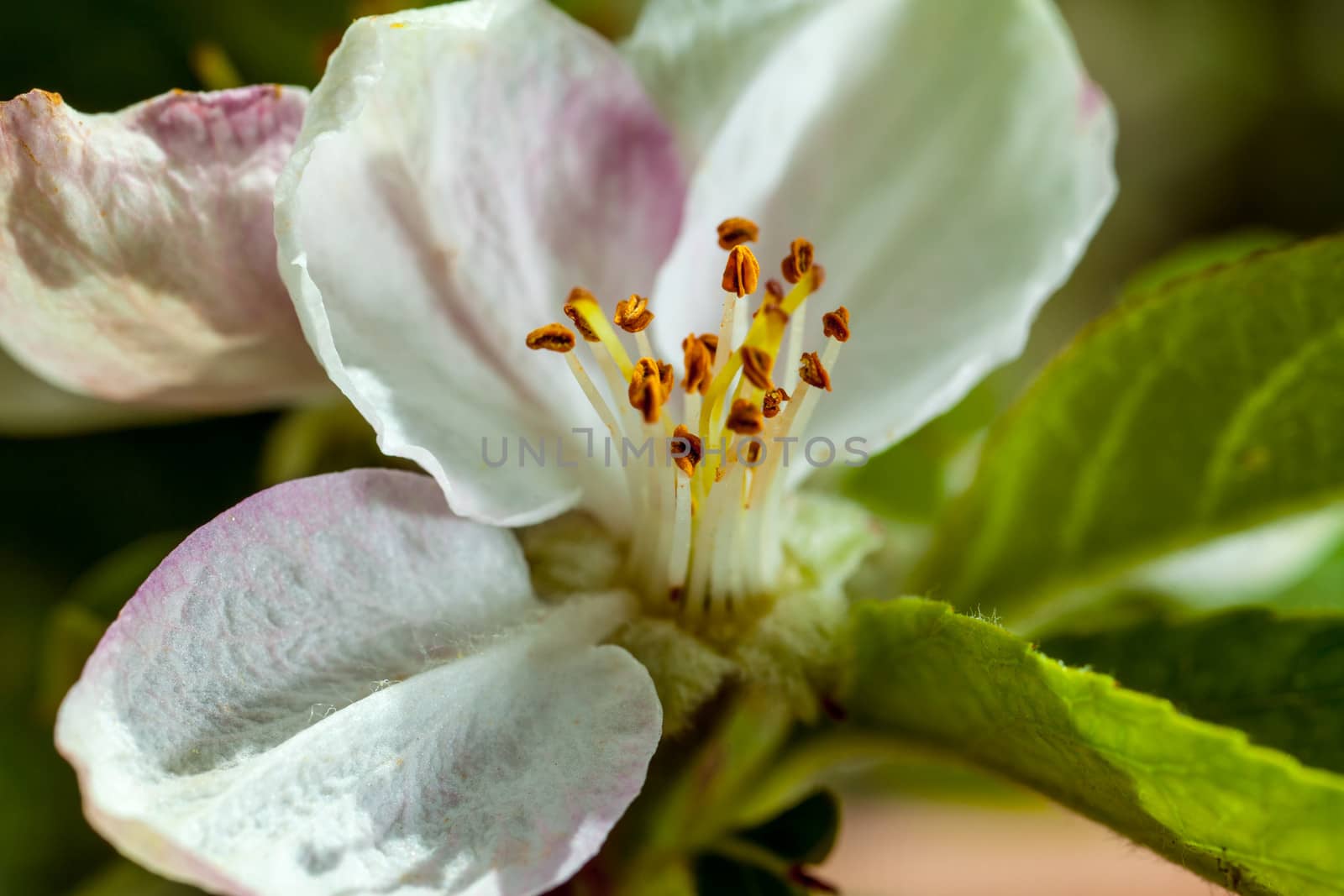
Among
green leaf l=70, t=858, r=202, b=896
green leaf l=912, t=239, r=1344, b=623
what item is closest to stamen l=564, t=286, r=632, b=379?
green leaf l=912, t=239, r=1344, b=623

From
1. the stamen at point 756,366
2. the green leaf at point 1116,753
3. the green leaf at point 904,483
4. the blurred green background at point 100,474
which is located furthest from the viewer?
the green leaf at point 904,483

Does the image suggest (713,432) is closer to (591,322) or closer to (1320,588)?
(591,322)

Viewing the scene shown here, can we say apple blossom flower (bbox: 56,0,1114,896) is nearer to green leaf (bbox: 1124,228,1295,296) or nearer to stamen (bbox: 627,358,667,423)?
stamen (bbox: 627,358,667,423)

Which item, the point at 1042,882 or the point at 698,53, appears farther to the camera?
the point at 1042,882

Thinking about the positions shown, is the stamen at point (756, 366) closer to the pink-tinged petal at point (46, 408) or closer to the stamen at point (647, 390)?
the stamen at point (647, 390)

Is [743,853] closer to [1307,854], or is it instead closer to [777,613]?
[777,613]

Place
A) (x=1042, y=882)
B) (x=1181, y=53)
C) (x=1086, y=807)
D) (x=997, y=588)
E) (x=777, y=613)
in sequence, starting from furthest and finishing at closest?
(x=1181, y=53)
(x=1042, y=882)
(x=997, y=588)
(x=777, y=613)
(x=1086, y=807)

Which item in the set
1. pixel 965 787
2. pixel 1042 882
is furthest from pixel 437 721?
pixel 1042 882

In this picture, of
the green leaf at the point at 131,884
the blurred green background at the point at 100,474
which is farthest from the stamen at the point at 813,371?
the green leaf at the point at 131,884
